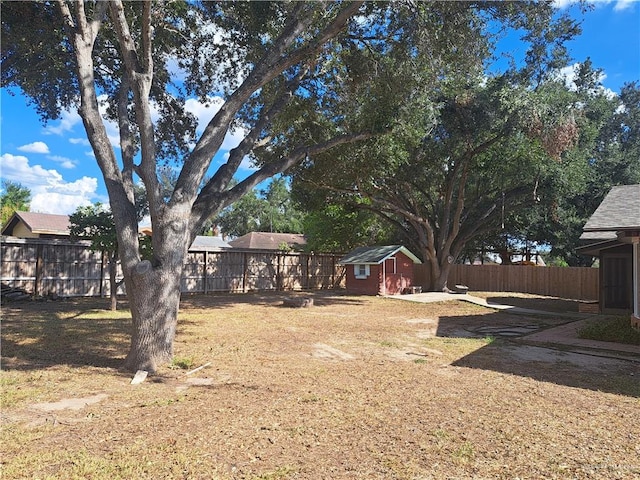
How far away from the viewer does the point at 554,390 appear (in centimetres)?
564

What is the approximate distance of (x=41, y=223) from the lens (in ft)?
93.1

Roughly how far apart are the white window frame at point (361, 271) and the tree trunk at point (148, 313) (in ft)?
54.9

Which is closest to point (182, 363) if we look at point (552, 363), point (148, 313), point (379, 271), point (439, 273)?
point (148, 313)

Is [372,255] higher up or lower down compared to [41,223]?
lower down

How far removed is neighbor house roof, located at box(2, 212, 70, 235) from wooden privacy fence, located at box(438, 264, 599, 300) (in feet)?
82.5

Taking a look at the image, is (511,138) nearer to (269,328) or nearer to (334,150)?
(334,150)

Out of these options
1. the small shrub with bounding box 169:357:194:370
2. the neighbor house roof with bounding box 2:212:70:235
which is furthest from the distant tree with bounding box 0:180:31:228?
the small shrub with bounding box 169:357:194:370

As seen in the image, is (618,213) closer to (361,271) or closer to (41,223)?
(361,271)

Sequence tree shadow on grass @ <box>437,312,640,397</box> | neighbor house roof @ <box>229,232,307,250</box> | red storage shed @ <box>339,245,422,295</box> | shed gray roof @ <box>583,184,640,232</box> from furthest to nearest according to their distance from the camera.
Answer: neighbor house roof @ <box>229,232,307,250</box>
red storage shed @ <box>339,245,422,295</box>
shed gray roof @ <box>583,184,640,232</box>
tree shadow on grass @ <box>437,312,640,397</box>

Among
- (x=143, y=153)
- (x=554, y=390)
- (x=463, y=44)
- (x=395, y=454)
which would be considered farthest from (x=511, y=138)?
(x=395, y=454)

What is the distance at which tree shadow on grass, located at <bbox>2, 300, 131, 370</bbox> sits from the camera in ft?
22.3

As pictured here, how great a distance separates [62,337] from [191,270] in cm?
1142

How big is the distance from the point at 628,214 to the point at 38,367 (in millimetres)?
11020

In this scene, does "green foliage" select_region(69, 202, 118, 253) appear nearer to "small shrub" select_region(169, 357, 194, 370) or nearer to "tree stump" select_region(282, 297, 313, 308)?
"tree stump" select_region(282, 297, 313, 308)
